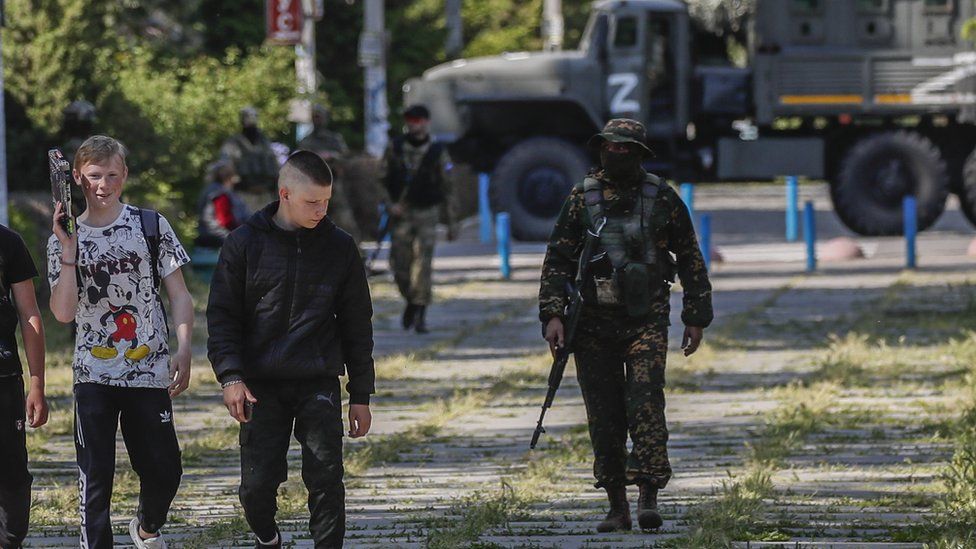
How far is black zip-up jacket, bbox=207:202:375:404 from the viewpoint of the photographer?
642 cm

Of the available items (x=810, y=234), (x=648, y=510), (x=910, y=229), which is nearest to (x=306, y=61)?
(x=810, y=234)

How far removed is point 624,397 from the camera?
305 inches

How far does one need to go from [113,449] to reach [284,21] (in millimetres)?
17679

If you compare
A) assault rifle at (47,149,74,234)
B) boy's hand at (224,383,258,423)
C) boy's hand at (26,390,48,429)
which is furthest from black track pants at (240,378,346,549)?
assault rifle at (47,149,74,234)

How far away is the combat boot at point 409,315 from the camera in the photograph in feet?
51.1

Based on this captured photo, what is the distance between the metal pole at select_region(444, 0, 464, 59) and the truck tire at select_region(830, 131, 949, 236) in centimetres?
1361

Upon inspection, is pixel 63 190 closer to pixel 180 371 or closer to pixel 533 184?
pixel 180 371

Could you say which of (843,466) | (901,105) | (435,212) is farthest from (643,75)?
(843,466)

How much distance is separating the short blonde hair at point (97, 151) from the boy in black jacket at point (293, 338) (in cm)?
47

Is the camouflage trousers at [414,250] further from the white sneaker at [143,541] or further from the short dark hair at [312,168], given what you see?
the short dark hair at [312,168]

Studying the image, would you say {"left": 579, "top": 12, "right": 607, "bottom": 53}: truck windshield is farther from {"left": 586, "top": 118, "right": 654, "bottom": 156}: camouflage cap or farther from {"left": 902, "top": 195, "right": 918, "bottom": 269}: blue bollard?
{"left": 586, "top": 118, "right": 654, "bottom": 156}: camouflage cap

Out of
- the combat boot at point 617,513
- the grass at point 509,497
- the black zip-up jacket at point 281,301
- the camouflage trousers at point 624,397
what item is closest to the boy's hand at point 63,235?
the black zip-up jacket at point 281,301

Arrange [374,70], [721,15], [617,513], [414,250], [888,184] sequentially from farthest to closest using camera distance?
1. [374,70]
2. [721,15]
3. [888,184]
4. [414,250]
5. [617,513]

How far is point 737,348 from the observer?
14.3 meters
